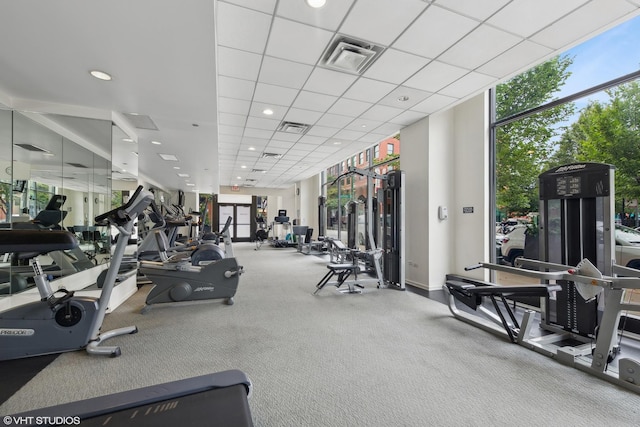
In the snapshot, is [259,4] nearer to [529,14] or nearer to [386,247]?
[529,14]

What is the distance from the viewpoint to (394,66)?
11.1 ft

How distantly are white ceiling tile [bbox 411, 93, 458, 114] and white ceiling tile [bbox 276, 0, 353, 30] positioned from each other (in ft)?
7.36

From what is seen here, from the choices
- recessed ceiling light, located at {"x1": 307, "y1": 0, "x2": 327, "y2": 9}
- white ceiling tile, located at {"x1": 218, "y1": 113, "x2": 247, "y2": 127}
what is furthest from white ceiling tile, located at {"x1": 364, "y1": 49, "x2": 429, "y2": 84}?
white ceiling tile, located at {"x1": 218, "y1": 113, "x2": 247, "y2": 127}

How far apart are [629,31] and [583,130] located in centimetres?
101

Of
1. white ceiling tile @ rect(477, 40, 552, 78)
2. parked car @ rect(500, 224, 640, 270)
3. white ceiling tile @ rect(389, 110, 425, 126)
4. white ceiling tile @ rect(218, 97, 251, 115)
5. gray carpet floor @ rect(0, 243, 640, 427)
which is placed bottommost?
gray carpet floor @ rect(0, 243, 640, 427)

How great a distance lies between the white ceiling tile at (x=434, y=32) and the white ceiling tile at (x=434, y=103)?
119cm

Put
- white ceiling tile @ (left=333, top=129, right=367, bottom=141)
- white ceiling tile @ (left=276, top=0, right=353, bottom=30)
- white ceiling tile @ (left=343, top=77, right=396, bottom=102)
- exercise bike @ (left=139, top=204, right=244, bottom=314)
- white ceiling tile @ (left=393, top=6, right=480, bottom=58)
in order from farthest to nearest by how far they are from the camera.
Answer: white ceiling tile @ (left=333, top=129, right=367, bottom=141) → white ceiling tile @ (left=343, top=77, right=396, bottom=102) → exercise bike @ (left=139, top=204, right=244, bottom=314) → white ceiling tile @ (left=393, top=6, right=480, bottom=58) → white ceiling tile @ (left=276, top=0, right=353, bottom=30)

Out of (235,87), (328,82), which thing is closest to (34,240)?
(235,87)

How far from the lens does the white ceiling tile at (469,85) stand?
3.66 m

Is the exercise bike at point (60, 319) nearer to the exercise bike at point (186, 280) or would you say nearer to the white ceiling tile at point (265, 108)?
the exercise bike at point (186, 280)

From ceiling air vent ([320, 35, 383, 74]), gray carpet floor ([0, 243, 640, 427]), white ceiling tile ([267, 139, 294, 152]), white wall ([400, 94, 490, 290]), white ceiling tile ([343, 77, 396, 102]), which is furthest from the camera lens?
white ceiling tile ([267, 139, 294, 152])

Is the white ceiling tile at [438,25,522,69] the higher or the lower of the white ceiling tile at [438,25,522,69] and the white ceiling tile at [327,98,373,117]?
the higher

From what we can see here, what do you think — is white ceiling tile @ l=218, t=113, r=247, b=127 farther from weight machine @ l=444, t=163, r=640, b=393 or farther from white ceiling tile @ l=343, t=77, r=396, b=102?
weight machine @ l=444, t=163, r=640, b=393

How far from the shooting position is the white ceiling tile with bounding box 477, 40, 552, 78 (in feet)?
9.95
